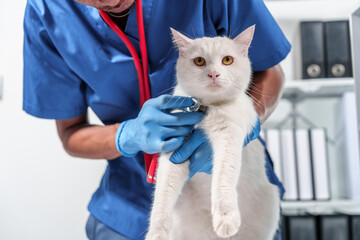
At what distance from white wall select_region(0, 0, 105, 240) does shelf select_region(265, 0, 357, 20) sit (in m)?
1.09

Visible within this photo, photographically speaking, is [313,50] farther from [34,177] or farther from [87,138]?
[34,177]

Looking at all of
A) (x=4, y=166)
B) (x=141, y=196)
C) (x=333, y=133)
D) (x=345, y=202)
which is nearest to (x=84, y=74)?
(x=141, y=196)

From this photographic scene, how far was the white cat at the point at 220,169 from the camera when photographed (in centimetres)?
49

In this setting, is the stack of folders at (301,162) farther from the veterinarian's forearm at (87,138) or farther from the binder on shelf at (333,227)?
the veterinarian's forearm at (87,138)

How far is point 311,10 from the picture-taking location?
1.48 meters

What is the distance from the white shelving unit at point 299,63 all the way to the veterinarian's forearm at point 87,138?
2.59 feet

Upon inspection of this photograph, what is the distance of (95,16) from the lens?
82cm

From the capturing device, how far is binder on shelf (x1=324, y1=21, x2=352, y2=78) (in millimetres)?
1367

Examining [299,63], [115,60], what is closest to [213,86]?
[115,60]

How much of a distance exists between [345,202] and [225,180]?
3.34 feet

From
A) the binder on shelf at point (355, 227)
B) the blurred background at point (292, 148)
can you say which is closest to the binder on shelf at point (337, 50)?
the blurred background at point (292, 148)

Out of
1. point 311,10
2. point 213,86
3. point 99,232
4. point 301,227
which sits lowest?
point 301,227

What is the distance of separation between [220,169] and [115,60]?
1.38ft

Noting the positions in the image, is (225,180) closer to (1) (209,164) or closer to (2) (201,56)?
(1) (209,164)
